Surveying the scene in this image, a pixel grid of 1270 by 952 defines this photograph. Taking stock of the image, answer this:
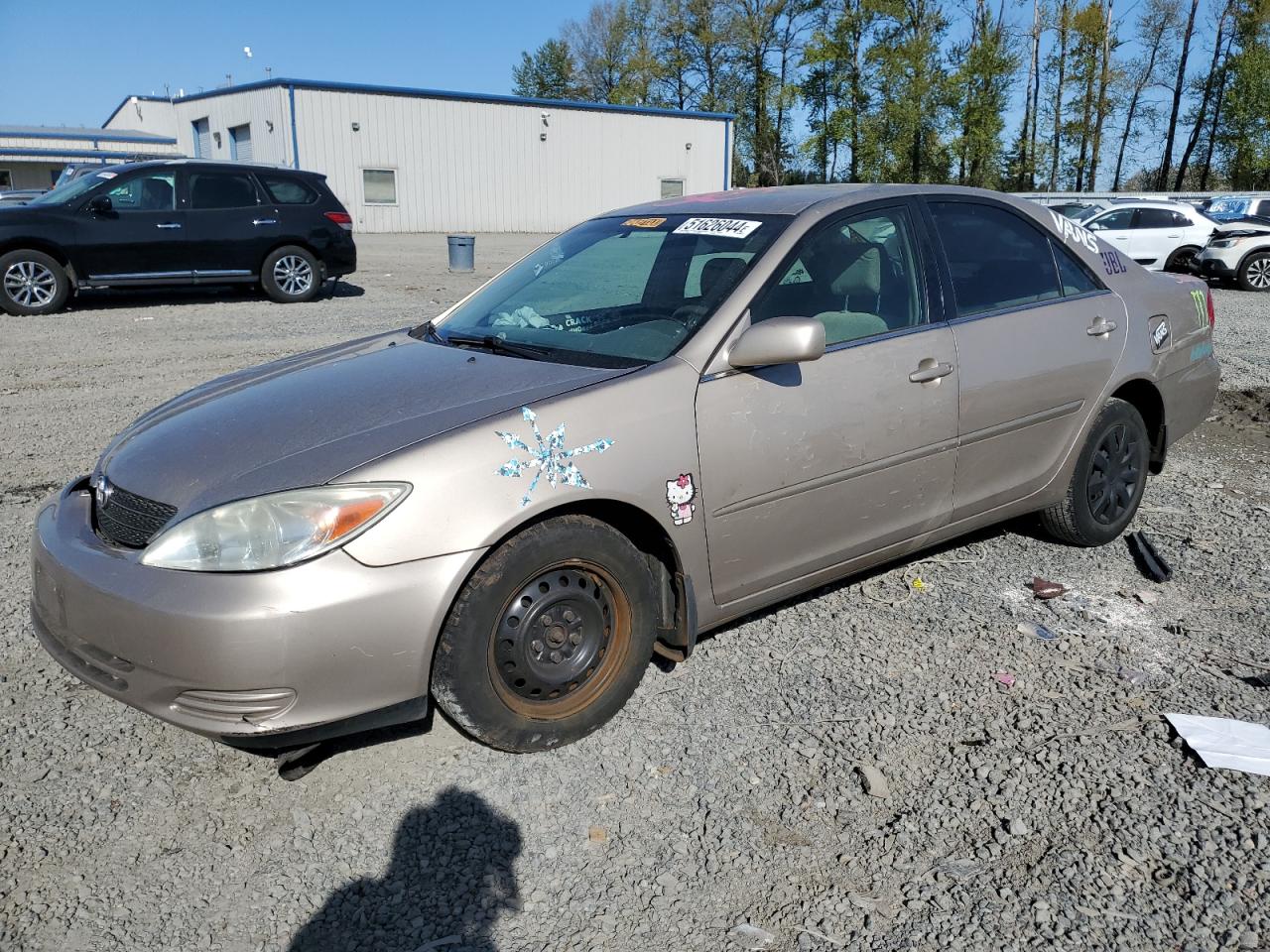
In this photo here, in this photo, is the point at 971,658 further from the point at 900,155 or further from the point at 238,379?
the point at 900,155

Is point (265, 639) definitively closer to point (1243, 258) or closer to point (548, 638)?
point (548, 638)

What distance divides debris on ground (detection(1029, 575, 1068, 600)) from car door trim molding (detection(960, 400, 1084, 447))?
0.70m

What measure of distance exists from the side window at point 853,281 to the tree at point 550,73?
7054cm

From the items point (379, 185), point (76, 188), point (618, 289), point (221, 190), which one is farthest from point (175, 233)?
point (379, 185)

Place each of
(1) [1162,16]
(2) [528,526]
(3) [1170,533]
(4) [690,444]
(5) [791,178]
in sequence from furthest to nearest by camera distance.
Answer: (5) [791,178] < (1) [1162,16] < (3) [1170,533] < (4) [690,444] < (2) [528,526]

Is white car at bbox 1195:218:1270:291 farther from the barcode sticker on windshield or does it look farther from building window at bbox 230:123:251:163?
building window at bbox 230:123:251:163

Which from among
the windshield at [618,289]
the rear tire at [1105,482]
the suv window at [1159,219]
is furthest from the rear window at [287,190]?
the suv window at [1159,219]

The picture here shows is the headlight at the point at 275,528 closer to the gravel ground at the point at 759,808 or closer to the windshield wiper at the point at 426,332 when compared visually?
the gravel ground at the point at 759,808

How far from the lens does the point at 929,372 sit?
377 centimetres

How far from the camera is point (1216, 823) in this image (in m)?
2.76

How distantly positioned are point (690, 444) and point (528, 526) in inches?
23.4

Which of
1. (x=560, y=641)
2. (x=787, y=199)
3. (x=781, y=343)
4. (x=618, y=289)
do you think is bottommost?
(x=560, y=641)

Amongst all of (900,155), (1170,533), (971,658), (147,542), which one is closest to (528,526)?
(147,542)

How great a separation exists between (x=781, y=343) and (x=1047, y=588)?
6.28ft
